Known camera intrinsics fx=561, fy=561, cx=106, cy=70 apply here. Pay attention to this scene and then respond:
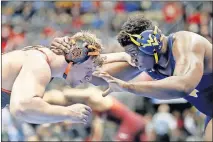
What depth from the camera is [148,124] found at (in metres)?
4.50

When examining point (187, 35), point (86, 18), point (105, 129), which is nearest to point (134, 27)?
point (187, 35)

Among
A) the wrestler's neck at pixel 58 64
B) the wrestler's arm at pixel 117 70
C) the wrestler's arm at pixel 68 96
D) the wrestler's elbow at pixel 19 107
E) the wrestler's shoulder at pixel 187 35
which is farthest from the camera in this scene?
the wrestler's arm at pixel 68 96

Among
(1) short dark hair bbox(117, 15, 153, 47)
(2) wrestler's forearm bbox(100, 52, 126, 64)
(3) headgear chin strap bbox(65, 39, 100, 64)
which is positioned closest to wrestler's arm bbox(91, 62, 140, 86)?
(2) wrestler's forearm bbox(100, 52, 126, 64)

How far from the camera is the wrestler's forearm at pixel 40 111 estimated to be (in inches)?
88.8

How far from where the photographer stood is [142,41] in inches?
103

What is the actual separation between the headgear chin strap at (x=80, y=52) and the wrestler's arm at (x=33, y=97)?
0.14 meters

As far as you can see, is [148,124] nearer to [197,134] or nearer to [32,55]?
[197,134]

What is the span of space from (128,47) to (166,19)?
2.23m

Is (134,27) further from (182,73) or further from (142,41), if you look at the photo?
(182,73)

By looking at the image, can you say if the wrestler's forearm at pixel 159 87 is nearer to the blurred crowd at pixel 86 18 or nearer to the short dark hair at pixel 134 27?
the short dark hair at pixel 134 27

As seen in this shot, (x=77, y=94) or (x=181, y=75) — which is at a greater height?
(x=181, y=75)

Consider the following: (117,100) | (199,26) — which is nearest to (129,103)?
(117,100)

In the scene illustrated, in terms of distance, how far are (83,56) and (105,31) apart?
237cm

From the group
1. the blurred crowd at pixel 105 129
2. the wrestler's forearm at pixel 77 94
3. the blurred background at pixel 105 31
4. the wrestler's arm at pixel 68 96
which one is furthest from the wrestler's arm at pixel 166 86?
the blurred crowd at pixel 105 129
